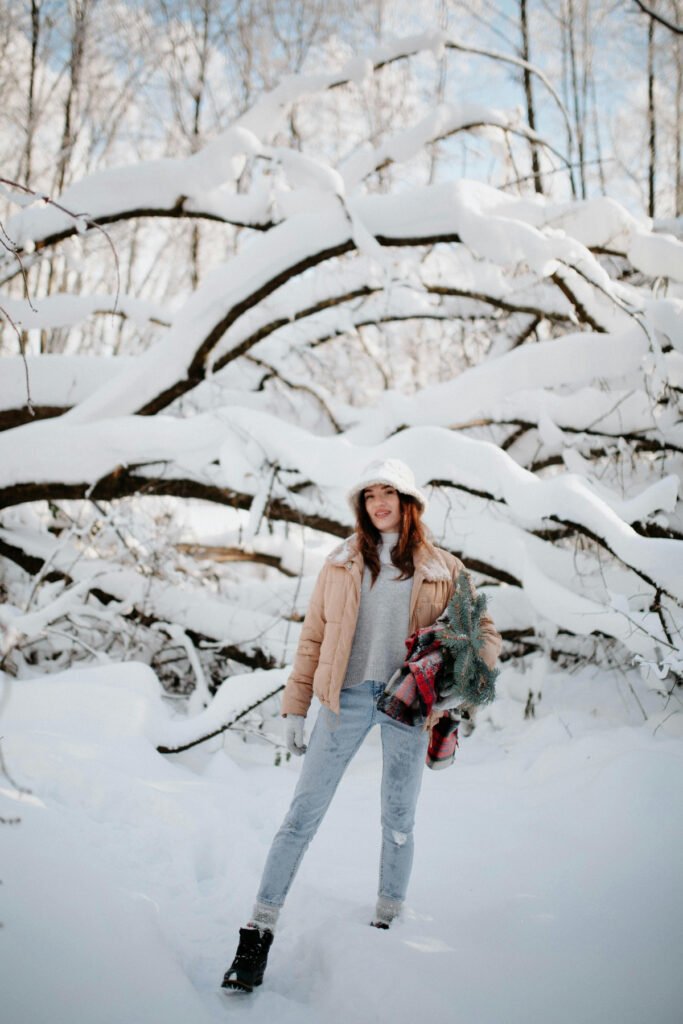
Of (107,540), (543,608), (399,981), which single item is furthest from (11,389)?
(399,981)

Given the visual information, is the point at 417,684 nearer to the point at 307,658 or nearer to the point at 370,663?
the point at 370,663

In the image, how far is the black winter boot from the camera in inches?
68.3

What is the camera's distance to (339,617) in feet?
6.56

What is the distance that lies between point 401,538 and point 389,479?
0.21 m

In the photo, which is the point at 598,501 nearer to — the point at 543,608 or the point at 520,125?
the point at 543,608

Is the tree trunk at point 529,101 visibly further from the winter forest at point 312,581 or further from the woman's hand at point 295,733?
the woman's hand at point 295,733

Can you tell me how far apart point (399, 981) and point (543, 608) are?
74.7 inches

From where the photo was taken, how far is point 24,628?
3.00 m

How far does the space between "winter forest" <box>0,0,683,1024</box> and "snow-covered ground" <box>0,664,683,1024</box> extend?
13 mm

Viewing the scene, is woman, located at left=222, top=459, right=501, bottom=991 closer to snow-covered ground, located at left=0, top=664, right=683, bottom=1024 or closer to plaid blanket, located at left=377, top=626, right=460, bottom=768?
plaid blanket, located at left=377, top=626, right=460, bottom=768

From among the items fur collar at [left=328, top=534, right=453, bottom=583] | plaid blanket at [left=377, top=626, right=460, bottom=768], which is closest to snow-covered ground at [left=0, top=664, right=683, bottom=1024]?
plaid blanket at [left=377, top=626, right=460, bottom=768]

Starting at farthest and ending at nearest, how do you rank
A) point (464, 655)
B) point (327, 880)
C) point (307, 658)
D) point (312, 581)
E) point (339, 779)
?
point (312, 581), point (327, 880), point (307, 658), point (339, 779), point (464, 655)

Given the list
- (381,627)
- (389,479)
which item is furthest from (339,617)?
(389,479)

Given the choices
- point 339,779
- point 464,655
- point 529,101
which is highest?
point 529,101
